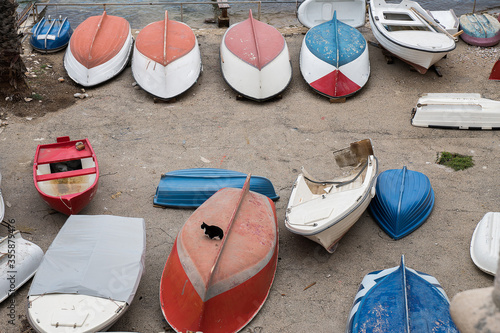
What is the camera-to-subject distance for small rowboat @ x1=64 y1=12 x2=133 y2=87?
458 inches

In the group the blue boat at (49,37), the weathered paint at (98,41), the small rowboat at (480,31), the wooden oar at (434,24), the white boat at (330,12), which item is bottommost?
the small rowboat at (480,31)

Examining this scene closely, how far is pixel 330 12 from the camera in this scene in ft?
44.7

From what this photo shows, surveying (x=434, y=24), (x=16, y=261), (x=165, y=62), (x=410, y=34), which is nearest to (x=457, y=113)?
(x=410, y=34)

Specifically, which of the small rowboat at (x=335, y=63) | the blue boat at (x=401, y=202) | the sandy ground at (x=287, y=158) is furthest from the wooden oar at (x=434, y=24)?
the blue boat at (x=401, y=202)

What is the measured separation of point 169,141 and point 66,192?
2.80 metres

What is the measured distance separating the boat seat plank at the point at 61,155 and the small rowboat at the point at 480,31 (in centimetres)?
1054

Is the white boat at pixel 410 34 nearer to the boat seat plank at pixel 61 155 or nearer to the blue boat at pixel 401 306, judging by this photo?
the blue boat at pixel 401 306

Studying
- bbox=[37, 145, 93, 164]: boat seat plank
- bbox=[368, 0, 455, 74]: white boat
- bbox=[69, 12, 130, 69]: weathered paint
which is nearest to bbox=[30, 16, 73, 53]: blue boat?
bbox=[69, 12, 130, 69]: weathered paint

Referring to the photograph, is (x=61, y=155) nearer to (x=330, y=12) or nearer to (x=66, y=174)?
(x=66, y=174)

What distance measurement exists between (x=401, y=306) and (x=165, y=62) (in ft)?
25.2

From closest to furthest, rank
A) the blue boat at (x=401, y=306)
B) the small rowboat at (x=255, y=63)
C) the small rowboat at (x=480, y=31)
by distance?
1. the blue boat at (x=401, y=306)
2. the small rowboat at (x=255, y=63)
3. the small rowboat at (x=480, y=31)

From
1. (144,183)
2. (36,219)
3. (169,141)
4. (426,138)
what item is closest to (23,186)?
(36,219)

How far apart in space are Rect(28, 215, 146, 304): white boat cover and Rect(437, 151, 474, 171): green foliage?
5.86 meters

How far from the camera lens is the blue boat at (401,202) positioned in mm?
7715
